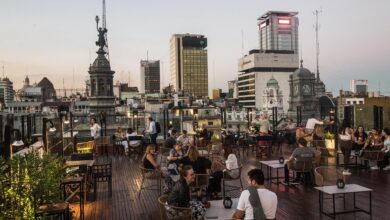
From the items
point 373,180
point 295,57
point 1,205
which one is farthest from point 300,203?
point 295,57

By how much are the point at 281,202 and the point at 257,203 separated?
4.23m

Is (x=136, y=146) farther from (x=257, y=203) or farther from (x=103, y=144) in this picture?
(x=257, y=203)

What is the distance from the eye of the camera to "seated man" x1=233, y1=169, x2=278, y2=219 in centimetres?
437

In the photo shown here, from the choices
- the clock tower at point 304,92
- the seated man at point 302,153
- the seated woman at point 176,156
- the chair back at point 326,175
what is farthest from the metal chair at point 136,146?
the clock tower at point 304,92

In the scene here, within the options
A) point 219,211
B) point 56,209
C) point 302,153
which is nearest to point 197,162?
point 219,211

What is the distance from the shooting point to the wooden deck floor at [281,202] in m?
7.43

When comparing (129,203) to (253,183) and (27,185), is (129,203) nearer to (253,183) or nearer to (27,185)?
(27,185)

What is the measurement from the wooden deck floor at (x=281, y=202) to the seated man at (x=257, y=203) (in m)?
3.01

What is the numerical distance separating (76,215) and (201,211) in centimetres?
377

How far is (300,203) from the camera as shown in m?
8.13

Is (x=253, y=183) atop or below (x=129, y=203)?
atop

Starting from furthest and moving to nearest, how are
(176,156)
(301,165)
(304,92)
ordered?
(304,92) → (176,156) → (301,165)

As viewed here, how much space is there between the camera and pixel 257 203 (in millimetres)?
4371

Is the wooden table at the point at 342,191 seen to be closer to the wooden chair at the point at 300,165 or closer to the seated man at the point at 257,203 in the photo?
the wooden chair at the point at 300,165
